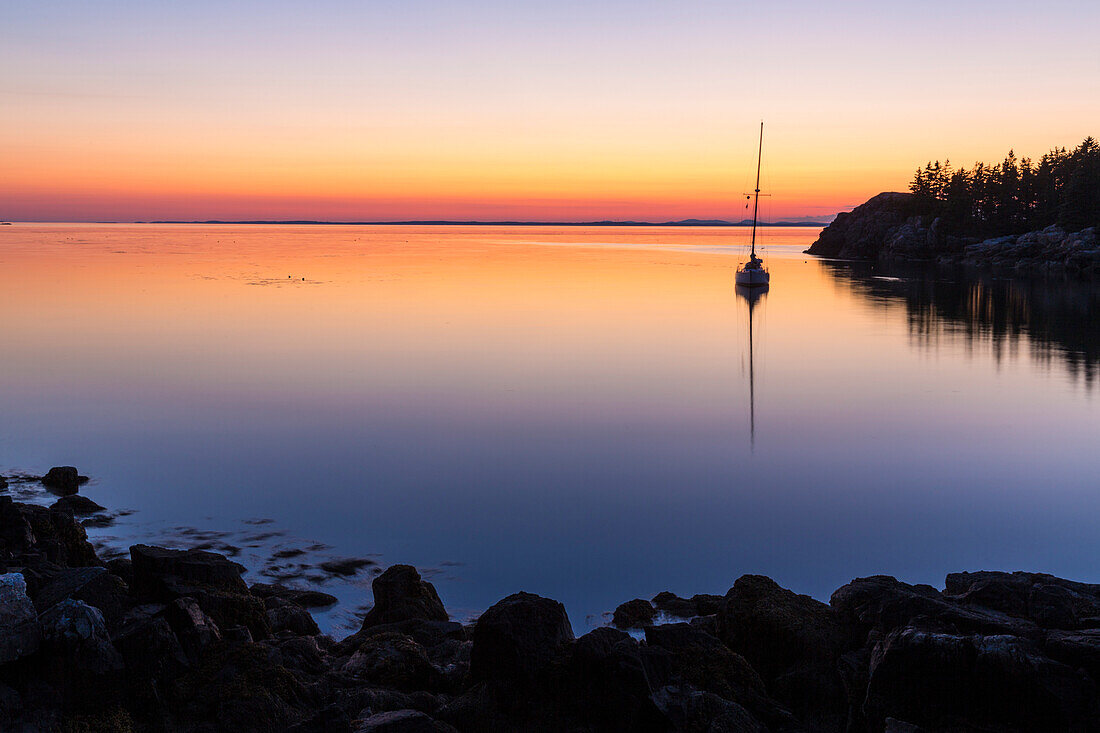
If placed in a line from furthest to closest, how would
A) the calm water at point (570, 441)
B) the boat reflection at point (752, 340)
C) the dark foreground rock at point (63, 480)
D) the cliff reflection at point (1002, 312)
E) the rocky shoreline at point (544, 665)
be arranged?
1. the cliff reflection at point (1002, 312)
2. the boat reflection at point (752, 340)
3. the dark foreground rock at point (63, 480)
4. the calm water at point (570, 441)
5. the rocky shoreline at point (544, 665)

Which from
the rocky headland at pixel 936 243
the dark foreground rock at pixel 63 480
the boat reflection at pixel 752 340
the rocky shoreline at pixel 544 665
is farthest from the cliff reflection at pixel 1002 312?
the dark foreground rock at pixel 63 480

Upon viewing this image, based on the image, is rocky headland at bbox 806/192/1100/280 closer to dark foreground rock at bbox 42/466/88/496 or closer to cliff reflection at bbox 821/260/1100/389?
cliff reflection at bbox 821/260/1100/389

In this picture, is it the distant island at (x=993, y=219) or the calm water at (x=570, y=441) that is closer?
the calm water at (x=570, y=441)

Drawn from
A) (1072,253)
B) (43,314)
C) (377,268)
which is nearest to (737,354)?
(43,314)

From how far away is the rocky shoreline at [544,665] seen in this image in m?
6.88

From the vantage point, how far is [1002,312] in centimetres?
4716

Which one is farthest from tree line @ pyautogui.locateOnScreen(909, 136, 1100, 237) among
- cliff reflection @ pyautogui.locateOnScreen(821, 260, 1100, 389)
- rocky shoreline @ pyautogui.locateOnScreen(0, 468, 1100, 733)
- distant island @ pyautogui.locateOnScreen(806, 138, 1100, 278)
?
rocky shoreline @ pyautogui.locateOnScreen(0, 468, 1100, 733)

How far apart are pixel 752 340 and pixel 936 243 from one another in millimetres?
79159

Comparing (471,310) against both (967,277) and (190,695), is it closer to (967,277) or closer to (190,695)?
(190,695)

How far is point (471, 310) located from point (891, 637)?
130 feet

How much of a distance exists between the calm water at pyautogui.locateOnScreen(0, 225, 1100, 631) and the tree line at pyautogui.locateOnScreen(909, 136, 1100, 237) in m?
55.2

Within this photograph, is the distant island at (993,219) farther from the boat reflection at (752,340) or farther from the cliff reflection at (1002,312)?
the boat reflection at (752,340)

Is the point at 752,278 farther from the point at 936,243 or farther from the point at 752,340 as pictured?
the point at 936,243

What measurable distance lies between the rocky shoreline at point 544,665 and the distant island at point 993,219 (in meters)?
76.0
